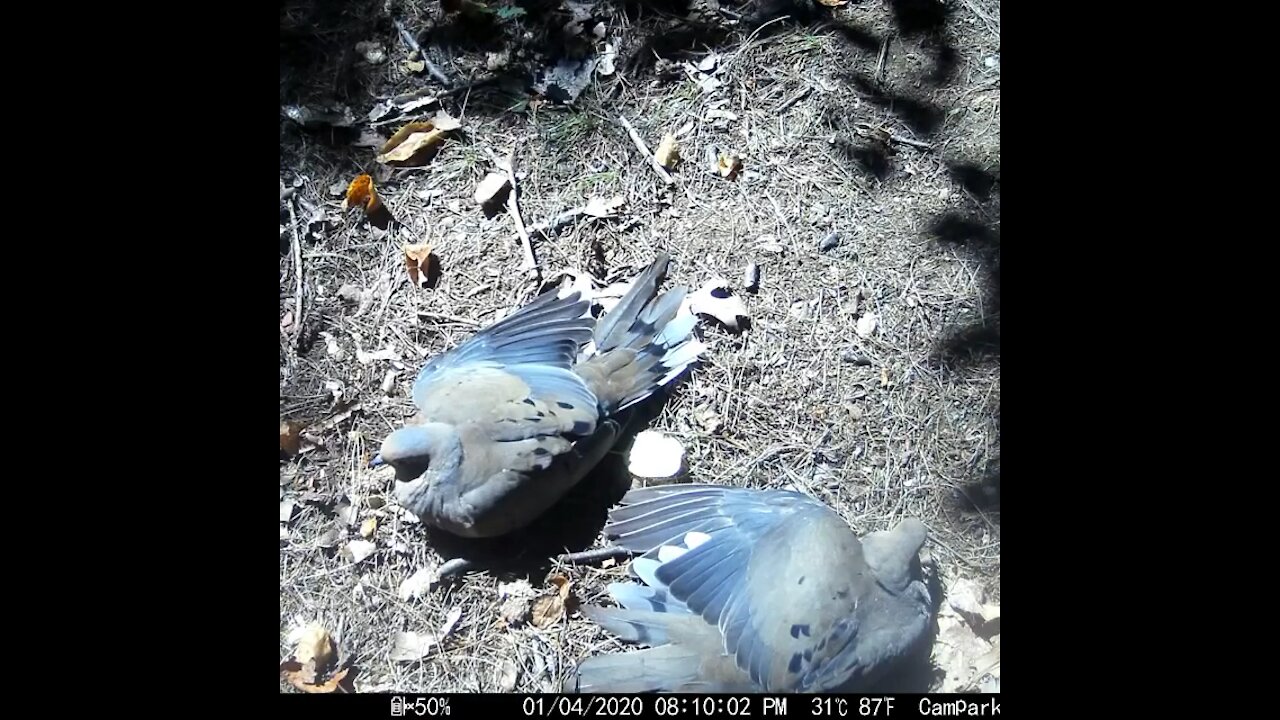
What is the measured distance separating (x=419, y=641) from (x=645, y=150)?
5.85ft

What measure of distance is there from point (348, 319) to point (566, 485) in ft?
3.36

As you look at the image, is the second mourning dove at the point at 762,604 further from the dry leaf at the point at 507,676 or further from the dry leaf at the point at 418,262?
the dry leaf at the point at 418,262

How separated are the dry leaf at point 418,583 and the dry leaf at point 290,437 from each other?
56 centimetres

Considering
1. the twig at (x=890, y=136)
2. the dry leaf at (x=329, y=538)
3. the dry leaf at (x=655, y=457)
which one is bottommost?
the dry leaf at (x=329, y=538)

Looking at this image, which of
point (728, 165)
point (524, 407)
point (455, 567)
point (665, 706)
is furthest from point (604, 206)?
point (665, 706)

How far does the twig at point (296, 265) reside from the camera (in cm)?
292

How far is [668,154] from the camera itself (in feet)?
10.1

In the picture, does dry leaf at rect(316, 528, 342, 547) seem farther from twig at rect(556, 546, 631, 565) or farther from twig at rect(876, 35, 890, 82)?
twig at rect(876, 35, 890, 82)

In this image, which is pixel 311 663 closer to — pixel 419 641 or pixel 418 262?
pixel 419 641

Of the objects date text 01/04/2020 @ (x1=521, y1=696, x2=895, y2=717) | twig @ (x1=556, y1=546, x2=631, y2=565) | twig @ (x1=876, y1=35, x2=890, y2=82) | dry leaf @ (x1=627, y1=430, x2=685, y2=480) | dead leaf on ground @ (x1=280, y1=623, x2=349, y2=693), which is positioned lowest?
dead leaf on ground @ (x1=280, y1=623, x2=349, y2=693)

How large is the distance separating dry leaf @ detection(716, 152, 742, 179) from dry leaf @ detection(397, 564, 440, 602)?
1.62 meters

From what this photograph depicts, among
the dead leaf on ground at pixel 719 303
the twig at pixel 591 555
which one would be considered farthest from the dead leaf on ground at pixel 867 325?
the twig at pixel 591 555

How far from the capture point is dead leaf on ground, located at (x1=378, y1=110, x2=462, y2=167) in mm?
3080

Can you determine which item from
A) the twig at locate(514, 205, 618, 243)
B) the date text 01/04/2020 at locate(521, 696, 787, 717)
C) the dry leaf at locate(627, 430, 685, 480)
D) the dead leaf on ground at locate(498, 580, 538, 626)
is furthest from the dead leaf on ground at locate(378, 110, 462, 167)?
the date text 01/04/2020 at locate(521, 696, 787, 717)
